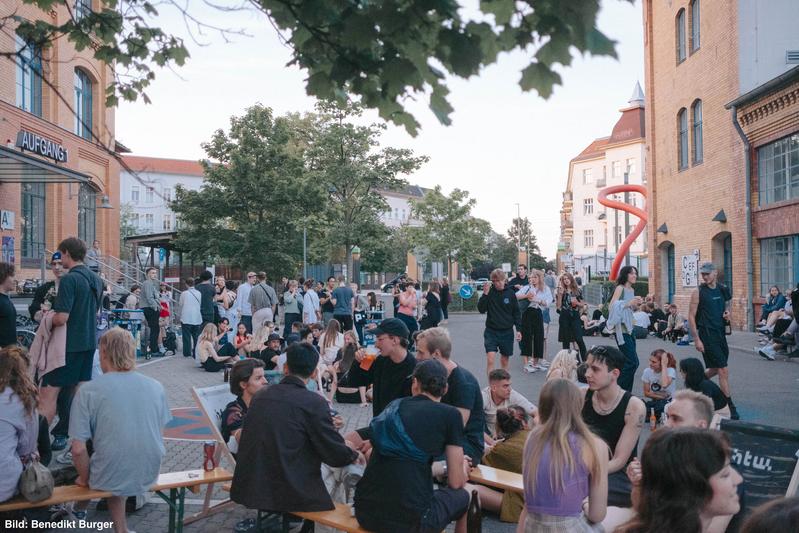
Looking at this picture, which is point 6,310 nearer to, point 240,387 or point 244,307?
point 240,387

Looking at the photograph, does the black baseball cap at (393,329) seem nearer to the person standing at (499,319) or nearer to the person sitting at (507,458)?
the person sitting at (507,458)

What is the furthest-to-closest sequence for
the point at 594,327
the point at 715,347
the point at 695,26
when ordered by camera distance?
the point at 695,26 < the point at 594,327 < the point at 715,347

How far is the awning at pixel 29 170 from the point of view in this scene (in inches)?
656

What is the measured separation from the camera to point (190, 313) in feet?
52.5

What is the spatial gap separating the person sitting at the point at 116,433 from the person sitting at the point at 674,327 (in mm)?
18237

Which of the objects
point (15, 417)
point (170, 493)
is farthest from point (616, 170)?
point (15, 417)

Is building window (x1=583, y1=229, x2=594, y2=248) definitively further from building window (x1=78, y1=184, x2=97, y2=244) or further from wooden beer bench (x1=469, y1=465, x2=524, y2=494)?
wooden beer bench (x1=469, y1=465, x2=524, y2=494)

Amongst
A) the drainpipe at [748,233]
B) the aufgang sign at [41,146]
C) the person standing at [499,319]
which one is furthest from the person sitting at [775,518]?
the aufgang sign at [41,146]

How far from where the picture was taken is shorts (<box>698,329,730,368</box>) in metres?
9.63

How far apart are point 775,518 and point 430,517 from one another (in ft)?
8.95

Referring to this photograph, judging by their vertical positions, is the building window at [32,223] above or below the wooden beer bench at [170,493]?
above

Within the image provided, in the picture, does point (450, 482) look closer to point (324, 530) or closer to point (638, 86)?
point (324, 530)

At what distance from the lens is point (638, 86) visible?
242 feet

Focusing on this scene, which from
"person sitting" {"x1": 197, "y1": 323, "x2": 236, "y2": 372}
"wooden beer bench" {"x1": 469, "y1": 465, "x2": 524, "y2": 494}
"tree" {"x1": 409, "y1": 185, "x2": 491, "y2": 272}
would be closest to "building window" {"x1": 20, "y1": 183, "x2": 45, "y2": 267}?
"person sitting" {"x1": 197, "y1": 323, "x2": 236, "y2": 372}
